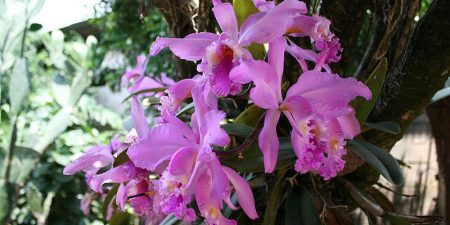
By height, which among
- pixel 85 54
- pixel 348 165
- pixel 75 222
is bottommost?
pixel 75 222

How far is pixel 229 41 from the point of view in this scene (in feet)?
1.33

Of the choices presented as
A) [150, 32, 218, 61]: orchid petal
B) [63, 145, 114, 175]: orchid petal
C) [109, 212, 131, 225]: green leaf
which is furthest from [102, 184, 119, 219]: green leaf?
[150, 32, 218, 61]: orchid petal

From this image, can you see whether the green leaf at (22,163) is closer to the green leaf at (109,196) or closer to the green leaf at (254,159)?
the green leaf at (109,196)

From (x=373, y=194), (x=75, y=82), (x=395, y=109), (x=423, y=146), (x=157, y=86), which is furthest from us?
(x=75, y=82)

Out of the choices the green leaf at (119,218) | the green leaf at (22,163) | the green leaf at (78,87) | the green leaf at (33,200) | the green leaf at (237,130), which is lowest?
the green leaf at (33,200)

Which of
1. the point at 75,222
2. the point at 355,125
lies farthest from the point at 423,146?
the point at 75,222

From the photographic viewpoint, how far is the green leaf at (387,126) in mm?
587

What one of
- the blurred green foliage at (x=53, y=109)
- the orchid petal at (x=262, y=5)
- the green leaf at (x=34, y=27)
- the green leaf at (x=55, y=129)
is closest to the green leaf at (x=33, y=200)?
the blurred green foliage at (x=53, y=109)

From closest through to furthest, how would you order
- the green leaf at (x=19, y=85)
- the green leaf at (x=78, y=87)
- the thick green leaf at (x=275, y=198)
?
the thick green leaf at (x=275, y=198)
the green leaf at (x=19, y=85)
the green leaf at (x=78, y=87)

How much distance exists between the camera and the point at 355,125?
447 mm

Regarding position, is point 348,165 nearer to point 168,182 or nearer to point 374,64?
point 374,64

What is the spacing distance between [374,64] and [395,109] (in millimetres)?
92

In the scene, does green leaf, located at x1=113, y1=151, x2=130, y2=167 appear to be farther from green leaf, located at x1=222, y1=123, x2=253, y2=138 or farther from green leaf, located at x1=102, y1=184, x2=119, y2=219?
green leaf, located at x1=102, y1=184, x2=119, y2=219

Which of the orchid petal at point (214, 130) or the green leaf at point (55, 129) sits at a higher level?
the orchid petal at point (214, 130)
